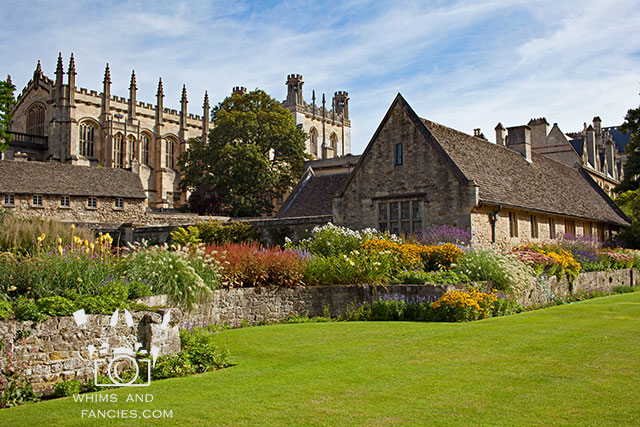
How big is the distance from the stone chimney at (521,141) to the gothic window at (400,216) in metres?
11.5

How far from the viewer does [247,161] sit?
50.1 metres

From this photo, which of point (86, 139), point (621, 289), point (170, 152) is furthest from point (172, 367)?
point (170, 152)

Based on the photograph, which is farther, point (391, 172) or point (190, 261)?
point (391, 172)

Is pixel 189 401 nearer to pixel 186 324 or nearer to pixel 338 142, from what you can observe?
pixel 186 324

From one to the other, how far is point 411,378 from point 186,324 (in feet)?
17.1

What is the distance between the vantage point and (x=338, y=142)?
11219 centimetres

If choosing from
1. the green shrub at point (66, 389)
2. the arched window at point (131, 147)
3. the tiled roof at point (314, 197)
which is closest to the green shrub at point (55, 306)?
the green shrub at point (66, 389)

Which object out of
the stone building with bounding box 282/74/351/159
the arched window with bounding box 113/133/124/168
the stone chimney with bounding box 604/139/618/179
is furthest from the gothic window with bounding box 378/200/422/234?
the stone building with bounding box 282/74/351/159

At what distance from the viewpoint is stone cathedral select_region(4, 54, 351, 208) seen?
2773 inches

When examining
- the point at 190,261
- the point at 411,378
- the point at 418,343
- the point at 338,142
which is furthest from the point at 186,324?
the point at 338,142

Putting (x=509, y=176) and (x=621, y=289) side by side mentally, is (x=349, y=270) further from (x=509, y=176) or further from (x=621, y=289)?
(x=509, y=176)

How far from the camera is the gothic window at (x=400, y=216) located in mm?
22438

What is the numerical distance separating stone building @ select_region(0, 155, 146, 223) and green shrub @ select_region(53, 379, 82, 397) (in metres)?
33.4

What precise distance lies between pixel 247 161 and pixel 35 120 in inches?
1563
